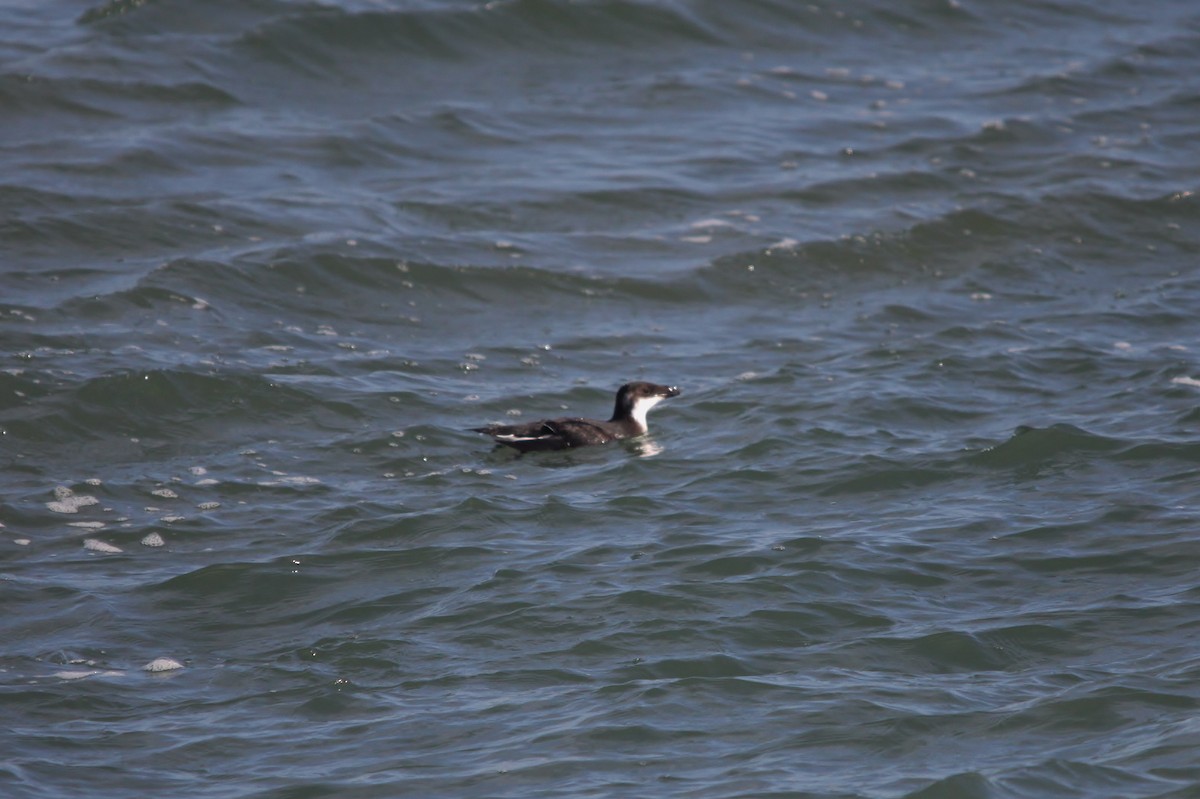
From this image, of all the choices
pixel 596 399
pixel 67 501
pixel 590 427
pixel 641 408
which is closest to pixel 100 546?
pixel 67 501

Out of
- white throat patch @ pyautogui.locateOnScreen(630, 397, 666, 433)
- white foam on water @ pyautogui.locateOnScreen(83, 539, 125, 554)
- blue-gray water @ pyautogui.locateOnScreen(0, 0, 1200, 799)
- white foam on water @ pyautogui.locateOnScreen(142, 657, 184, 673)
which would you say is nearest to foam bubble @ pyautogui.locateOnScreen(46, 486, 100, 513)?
blue-gray water @ pyautogui.locateOnScreen(0, 0, 1200, 799)

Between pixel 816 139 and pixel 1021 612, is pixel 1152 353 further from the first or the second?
pixel 816 139

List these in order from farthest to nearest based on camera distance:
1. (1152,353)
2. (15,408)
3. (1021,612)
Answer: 1. (1152,353)
2. (15,408)
3. (1021,612)

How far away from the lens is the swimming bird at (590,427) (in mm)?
10916

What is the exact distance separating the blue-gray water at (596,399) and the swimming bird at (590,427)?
0.19 meters

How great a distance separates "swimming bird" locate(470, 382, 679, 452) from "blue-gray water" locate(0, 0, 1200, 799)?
19 cm

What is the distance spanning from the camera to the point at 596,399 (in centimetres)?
1223

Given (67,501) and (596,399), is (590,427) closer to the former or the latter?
(596,399)

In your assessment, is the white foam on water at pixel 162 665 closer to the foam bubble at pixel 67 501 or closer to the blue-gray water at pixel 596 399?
the blue-gray water at pixel 596 399

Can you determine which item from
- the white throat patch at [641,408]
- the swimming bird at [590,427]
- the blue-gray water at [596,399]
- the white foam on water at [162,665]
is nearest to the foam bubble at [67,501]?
the blue-gray water at [596,399]

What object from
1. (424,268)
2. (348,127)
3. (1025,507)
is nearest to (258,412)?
(424,268)

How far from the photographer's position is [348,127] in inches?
663

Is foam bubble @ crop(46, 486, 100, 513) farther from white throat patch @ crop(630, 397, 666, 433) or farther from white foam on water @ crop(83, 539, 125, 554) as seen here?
white throat patch @ crop(630, 397, 666, 433)

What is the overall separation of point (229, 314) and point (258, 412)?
1.81m
